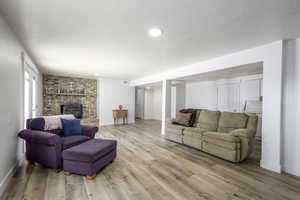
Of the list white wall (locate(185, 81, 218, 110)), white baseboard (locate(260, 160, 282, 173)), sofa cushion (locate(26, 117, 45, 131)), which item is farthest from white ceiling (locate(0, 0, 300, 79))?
white wall (locate(185, 81, 218, 110))

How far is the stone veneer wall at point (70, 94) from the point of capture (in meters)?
6.45

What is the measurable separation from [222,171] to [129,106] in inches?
222

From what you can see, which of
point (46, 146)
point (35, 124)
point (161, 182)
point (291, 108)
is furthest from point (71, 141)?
point (291, 108)

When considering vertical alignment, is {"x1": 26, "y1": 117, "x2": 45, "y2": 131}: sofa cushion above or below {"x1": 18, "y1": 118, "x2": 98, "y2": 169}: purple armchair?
above

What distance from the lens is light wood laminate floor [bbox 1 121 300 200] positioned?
1841mm

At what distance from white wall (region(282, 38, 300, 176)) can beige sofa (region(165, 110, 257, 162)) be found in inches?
24.2

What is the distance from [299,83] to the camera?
2391mm

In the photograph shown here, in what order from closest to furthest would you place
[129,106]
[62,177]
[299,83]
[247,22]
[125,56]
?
[247,22]
[62,177]
[299,83]
[125,56]
[129,106]

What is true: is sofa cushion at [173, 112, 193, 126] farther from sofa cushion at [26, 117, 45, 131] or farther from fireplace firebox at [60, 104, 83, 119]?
fireplace firebox at [60, 104, 83, 119]

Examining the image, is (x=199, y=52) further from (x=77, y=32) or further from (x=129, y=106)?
(x=129, y=106)

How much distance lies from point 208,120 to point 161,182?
2428 mm

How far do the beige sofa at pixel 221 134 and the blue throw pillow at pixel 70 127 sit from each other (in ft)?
8.38

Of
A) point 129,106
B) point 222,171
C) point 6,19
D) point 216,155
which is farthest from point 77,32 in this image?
point 129,106

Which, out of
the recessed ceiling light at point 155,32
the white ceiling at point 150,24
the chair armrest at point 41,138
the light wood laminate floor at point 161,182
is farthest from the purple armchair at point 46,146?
the recessed ceiling light at point 155,32
